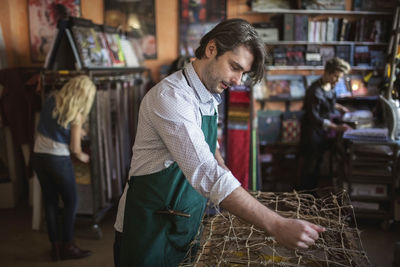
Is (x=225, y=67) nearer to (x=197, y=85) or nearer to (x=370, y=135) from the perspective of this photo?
(x=197, y=85)

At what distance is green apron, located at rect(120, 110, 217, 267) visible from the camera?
150 centimetres

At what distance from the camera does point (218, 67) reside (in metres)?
1.56

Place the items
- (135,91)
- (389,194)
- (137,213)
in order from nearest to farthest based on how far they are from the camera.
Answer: (137,213), (389,194), (135,91)

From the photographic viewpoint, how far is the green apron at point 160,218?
150cm

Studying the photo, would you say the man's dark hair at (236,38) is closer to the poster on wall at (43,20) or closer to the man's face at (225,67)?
the man's face at (225,67)

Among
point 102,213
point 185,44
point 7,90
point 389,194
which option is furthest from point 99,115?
point 389,194

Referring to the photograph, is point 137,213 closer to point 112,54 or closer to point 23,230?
point 23,230

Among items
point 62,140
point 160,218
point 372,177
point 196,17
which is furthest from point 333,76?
point 160,218

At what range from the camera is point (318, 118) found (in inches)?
172

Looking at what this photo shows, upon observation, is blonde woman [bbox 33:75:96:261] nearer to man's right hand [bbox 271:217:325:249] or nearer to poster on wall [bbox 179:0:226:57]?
man's right hand [bbox 271:217:325:249]

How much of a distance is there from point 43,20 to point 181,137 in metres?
5.13

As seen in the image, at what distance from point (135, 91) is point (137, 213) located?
11.7 feet

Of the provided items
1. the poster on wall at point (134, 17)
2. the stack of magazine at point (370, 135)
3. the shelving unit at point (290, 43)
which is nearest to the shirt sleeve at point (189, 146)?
the stack of magazine at point (370, 135)

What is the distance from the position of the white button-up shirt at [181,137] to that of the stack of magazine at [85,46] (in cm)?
253
